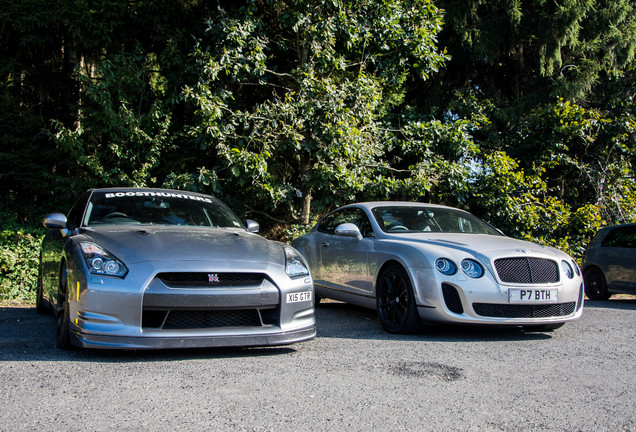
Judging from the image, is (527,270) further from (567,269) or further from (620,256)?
(620,256)

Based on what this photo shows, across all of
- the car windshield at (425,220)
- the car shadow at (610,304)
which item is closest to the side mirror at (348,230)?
the car windshield at (425,220)

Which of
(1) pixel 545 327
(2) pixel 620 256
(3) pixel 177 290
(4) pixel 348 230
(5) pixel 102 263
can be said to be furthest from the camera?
(2) pixel 620 256

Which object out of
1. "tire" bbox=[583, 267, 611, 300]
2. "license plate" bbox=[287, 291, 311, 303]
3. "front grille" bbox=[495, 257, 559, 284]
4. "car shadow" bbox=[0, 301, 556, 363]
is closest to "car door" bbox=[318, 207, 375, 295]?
"car shadow" bbox=[0, 301, 556, 363]

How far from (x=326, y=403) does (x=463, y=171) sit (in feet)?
31.9

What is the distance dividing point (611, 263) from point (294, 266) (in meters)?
8.49

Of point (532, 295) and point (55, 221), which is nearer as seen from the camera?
point (55, 221)

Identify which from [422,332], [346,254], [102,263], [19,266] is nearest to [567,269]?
[422,332]

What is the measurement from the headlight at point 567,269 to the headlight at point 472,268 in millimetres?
1056

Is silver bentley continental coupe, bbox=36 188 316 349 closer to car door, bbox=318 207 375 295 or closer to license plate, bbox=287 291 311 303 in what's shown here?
license plate, bbox=287 291 311 303

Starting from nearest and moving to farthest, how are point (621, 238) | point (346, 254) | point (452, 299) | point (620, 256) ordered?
point (452, 299), point (346, 254), point (620, 256), point (621, 238)

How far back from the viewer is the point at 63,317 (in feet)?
16.4

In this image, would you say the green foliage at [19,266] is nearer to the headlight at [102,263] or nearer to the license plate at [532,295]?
the headlight at [102,263]

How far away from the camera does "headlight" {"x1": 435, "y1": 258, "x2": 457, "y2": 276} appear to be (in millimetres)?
6068

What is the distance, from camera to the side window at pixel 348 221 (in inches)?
301
